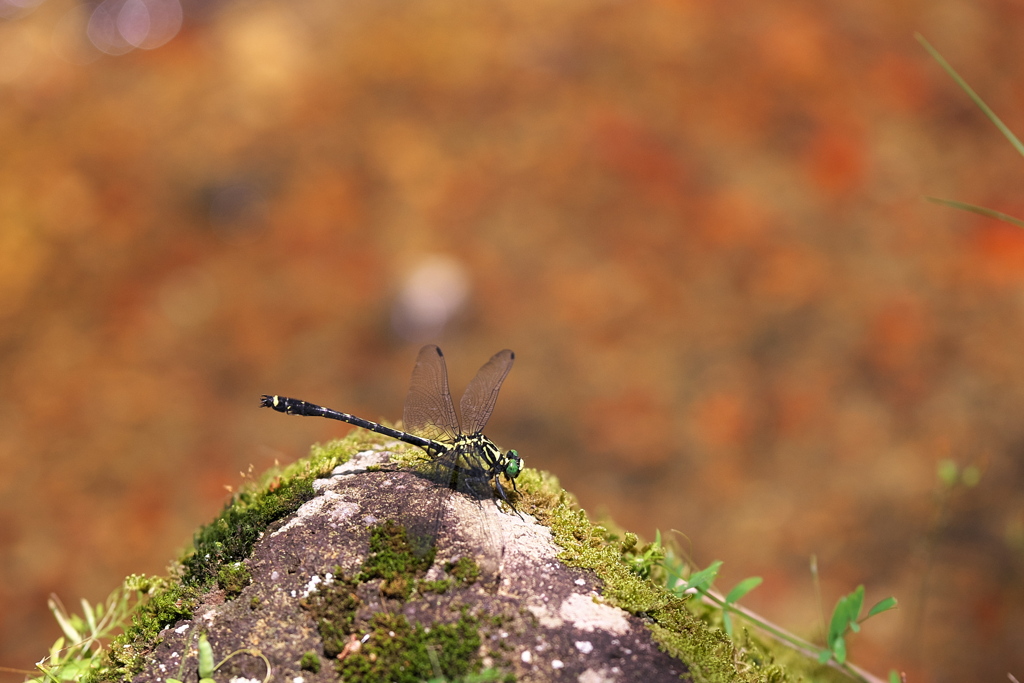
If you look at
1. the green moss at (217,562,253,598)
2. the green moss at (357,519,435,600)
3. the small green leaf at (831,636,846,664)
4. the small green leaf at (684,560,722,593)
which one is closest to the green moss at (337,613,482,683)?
the green moss at (357,519,435,600)

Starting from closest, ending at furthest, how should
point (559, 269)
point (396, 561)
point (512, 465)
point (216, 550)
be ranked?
1. point (396, 561)
2. point (216, 550)
3. point (512, 465)
4. point (559, 269)

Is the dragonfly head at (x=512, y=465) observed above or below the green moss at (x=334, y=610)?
above

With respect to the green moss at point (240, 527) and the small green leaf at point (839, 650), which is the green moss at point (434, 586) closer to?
the green moss at point (240, 527)

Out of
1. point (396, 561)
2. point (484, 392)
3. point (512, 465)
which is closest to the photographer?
point (396, 561)

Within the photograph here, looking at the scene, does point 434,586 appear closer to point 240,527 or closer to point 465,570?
point 465,570

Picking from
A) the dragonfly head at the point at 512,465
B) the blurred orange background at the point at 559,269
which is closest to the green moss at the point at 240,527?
the dragonfly head at the point at 512,465

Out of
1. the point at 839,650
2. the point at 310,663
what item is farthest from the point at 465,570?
the point at 839,650

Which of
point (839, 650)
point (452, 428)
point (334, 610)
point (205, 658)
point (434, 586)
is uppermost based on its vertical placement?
point (452, 428)
